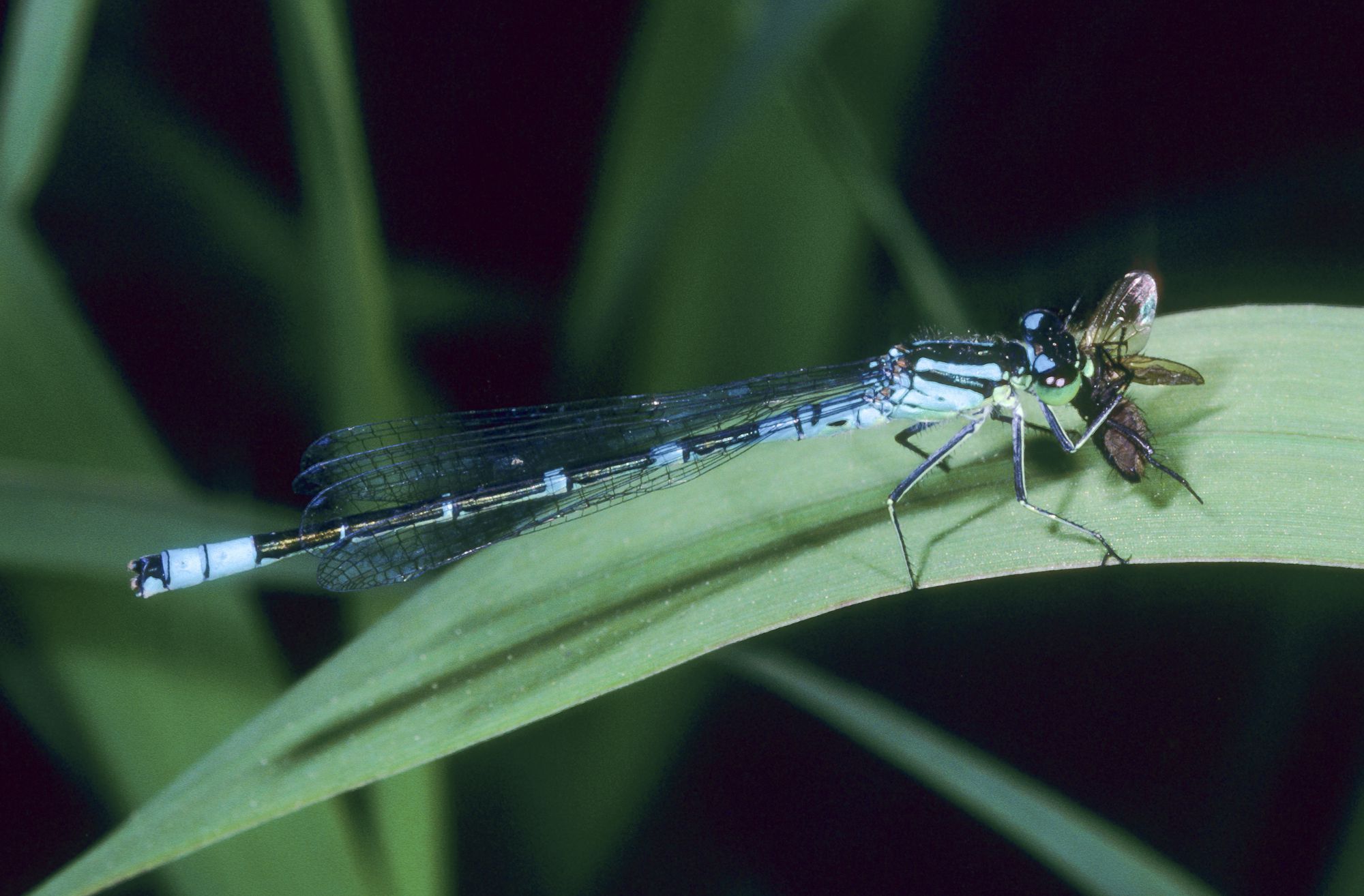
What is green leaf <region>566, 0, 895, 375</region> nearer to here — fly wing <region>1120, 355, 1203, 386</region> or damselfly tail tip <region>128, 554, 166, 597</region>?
fly wing <region>1120, 355, 1203, 386</region>

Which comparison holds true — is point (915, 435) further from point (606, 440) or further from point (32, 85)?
point (32, 85)

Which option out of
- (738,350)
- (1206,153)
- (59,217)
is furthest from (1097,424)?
(59,217)

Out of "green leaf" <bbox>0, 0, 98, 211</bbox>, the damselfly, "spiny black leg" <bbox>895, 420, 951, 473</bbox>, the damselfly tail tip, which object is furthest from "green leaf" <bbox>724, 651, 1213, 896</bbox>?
"green leaf" <bbox>0, 0, 98, 211</bbox>

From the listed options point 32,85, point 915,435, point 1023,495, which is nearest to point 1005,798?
point 1023,495

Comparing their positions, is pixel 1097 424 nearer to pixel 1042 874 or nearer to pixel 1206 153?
pixel 1042 874

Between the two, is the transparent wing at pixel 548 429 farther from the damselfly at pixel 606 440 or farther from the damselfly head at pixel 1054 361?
the damselfly head at pixel 1054 361

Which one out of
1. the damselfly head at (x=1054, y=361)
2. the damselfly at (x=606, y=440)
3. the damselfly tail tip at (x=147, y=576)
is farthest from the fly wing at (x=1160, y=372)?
the damselfly tail tip at (x=147, y=576)
